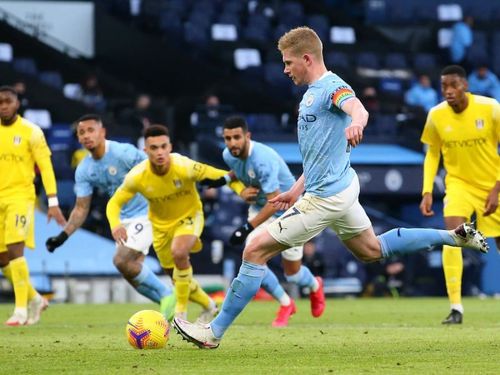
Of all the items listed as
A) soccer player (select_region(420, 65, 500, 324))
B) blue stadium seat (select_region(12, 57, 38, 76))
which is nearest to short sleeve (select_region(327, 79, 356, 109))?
soccer player (select_region(420, 65, 500, 324))

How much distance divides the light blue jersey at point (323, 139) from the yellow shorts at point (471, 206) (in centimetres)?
409

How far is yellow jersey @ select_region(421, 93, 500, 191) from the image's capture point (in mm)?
14703

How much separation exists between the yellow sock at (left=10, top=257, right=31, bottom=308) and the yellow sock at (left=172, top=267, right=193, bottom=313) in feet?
6.07

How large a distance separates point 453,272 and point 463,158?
1.21 meters

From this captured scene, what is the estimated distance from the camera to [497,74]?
33375 mm

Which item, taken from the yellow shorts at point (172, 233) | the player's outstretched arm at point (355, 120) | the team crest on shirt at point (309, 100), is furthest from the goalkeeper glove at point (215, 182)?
the player's outstretched arm at point (355, 120)

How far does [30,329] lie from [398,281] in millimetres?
12440

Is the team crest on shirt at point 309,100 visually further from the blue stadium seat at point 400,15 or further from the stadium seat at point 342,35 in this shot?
the blue stadium seat at point 400,15

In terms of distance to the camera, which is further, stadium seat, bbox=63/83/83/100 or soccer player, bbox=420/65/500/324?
stadium seat, bbox=63/83/83/100

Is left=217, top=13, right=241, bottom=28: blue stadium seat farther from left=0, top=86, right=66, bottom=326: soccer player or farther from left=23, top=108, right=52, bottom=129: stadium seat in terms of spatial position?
left=0, top=86, right=66, bottom=326: soccer player

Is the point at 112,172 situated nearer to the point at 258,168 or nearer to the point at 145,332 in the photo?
the point at 258,168

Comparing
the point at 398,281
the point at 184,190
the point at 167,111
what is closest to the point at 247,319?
the point at 184,190

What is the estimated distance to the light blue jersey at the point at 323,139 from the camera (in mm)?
10586

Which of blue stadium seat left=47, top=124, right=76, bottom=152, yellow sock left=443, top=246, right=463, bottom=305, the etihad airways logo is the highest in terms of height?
the etihad airways logo
